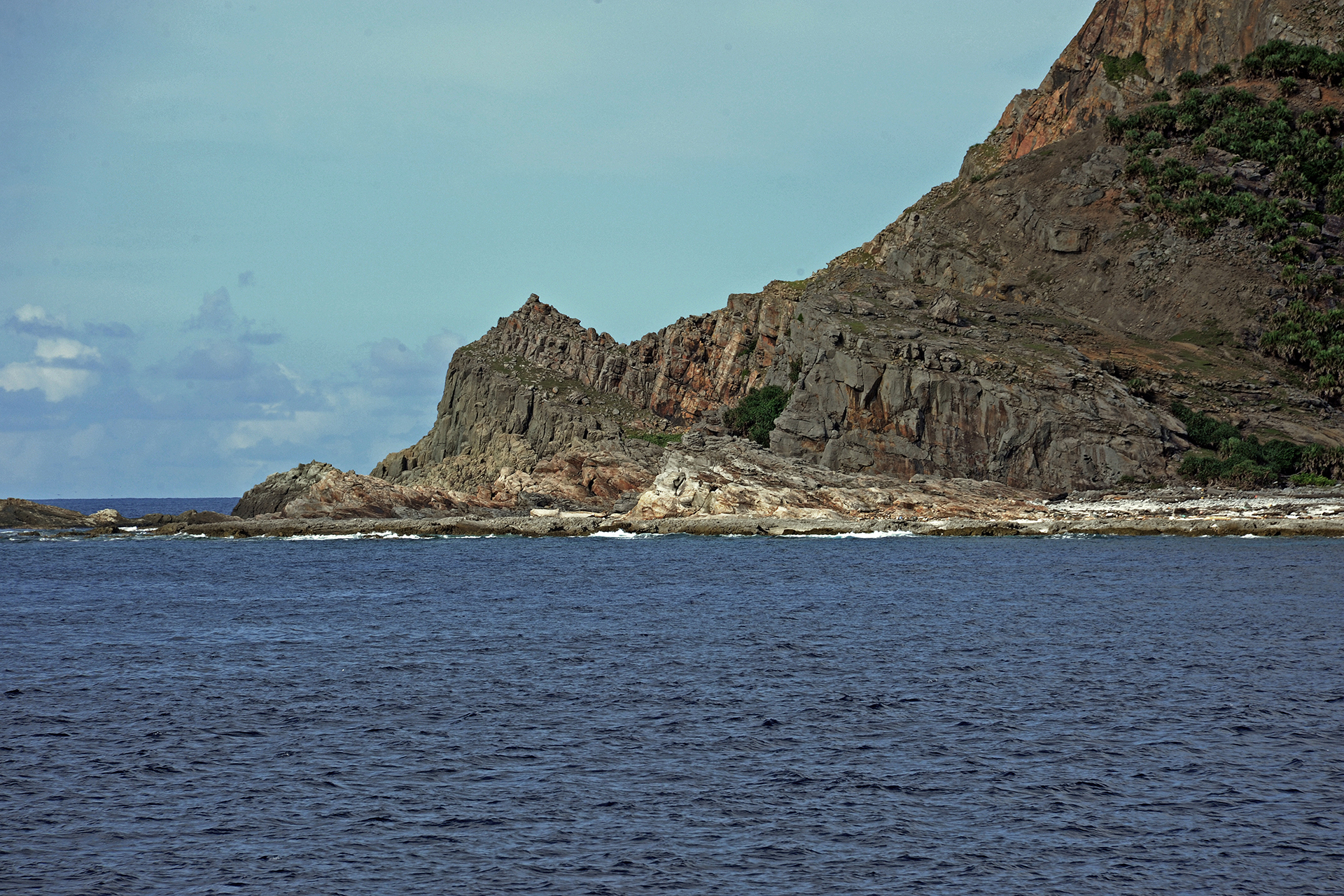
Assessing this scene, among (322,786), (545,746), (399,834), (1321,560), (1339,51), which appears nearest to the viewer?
(399,834)

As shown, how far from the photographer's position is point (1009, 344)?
127188mm

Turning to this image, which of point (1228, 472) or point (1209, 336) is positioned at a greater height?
point (1209, 336)

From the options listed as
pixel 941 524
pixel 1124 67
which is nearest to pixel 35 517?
pixel 941 524

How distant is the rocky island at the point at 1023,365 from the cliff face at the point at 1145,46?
1.37ft

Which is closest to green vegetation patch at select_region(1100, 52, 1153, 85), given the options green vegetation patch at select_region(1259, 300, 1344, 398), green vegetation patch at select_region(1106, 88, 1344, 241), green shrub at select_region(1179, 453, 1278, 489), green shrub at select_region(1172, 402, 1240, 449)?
green vegetation patch at select_region(1106, 88, 1344, 241)

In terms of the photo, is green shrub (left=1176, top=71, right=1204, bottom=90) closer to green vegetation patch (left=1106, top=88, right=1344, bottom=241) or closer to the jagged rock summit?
the jagged rock summit

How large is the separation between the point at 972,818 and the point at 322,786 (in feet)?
48.4

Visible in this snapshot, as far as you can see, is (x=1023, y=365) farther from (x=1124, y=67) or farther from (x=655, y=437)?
(x=1124, y=67)

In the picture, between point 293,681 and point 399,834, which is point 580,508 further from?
point 399,834

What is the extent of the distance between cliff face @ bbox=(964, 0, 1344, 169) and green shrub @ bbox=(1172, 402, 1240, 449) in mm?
64905

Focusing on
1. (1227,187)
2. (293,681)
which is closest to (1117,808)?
(293,681)

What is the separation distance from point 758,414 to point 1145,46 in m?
94.9

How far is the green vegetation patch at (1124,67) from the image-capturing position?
172875 mm

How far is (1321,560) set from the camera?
70562 millimetres
